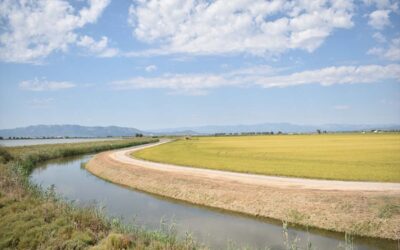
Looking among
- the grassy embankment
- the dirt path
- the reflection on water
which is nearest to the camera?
the grassy embankment

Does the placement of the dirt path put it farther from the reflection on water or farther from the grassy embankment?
the grassy embankment

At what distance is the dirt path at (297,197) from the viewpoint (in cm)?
1995

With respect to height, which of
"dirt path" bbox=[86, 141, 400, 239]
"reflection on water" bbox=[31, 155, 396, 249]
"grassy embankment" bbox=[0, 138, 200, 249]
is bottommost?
"reflection on water" bbox=[31, 155, 396, 249]

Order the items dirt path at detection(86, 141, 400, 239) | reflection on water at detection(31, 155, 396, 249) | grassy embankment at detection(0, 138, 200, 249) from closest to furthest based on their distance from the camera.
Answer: grassy embankment at detection(0, 138, 200, 249) → reflection on water at detection(31, 155, 396, 249) → dirt path at detection(86, 141, 400, 239)

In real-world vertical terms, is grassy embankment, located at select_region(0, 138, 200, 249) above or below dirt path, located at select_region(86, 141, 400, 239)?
above

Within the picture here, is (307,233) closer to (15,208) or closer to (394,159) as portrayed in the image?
(15,208)

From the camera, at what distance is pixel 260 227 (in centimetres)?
2150

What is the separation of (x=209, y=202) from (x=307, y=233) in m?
9.39

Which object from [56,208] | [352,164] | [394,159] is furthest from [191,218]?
[394,159]

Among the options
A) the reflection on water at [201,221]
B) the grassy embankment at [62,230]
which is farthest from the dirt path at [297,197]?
the grassy embankment at [62,230]

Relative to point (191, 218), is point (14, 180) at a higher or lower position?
higher

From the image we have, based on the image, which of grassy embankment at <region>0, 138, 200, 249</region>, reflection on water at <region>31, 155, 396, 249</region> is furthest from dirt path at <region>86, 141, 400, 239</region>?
grassy embankment at <region>0, 138, 200, 249</region>

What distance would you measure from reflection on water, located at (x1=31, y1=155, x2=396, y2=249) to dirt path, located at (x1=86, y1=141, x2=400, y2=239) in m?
0.97

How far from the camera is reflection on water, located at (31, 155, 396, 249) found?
18.5 meters
